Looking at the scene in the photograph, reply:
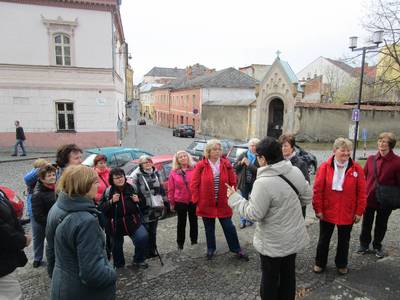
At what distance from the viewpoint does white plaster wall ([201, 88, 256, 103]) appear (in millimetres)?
39188

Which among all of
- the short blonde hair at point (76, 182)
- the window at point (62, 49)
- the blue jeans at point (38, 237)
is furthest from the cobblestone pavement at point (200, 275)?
the window at point (62, 49)

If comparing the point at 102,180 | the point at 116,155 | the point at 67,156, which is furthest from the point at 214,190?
the point at 116,155

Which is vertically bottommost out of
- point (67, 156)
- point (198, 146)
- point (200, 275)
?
point (200, 275)

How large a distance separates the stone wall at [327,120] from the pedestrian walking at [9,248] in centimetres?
2387

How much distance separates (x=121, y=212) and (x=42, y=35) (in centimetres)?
1740

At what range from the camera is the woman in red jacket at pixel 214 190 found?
4.27 meters

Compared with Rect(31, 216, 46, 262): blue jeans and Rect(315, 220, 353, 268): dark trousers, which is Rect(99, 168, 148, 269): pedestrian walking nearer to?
Rect(31, 216, 46, 262): blue jeans

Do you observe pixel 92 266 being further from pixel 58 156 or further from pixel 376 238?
pixel 376 238

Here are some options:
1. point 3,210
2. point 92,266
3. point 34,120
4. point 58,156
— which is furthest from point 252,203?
point 34,120

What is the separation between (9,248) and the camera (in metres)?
2.50

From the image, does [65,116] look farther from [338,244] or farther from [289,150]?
[338,244]

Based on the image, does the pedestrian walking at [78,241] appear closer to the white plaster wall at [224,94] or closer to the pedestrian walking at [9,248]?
the pedestrian walking at [9,248]

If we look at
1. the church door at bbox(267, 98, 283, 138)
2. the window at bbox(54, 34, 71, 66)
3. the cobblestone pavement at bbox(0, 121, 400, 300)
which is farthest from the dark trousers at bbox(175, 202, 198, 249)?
the church door at bbox(267, 98, 283, 138)

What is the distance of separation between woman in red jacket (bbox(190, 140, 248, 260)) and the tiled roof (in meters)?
100
